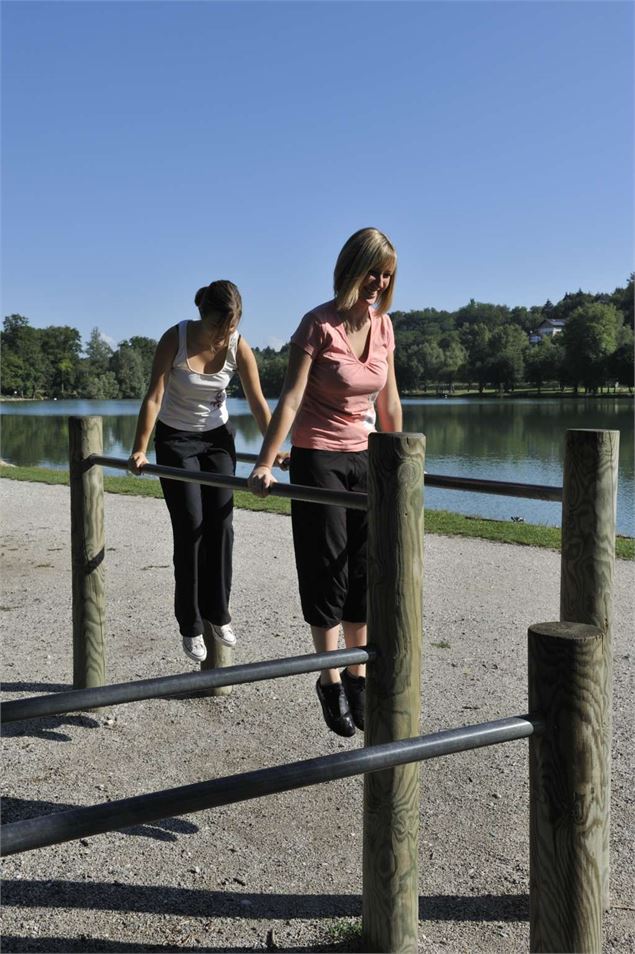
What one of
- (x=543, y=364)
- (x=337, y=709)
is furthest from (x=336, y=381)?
(x=543, y=364)

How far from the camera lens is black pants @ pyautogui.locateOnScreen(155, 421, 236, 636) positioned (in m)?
4.21

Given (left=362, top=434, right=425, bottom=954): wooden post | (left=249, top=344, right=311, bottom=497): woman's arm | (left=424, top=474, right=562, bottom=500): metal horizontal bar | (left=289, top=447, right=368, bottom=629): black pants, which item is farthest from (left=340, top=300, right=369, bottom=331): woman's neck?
(left=362, top=434, right=425, bottom=954): wooden post

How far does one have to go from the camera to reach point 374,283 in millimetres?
3318

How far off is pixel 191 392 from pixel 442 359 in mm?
90919

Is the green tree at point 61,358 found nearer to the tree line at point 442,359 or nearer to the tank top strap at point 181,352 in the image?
the tree line at point 442,359

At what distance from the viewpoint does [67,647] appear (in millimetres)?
5289

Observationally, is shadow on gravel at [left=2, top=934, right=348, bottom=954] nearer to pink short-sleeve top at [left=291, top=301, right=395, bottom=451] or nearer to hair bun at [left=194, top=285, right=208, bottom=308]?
pink short-sleeve top at [left=291, top=301, right=395, bottom=451]

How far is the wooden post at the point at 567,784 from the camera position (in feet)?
5.65

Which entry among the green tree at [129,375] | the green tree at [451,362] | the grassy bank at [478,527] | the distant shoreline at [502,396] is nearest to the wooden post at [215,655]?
the grassy bank at [478,527]

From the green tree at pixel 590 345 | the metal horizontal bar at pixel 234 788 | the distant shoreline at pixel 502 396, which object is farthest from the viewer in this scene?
the green tree at pixel 590 345

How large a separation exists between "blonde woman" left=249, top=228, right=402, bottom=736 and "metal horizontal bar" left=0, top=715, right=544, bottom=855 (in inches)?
62.4

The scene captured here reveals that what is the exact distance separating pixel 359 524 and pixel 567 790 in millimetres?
1807

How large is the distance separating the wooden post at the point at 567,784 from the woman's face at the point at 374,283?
179 cm

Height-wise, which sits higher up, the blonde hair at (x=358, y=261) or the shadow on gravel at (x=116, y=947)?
the blonde hair at (x=358, y=261)
